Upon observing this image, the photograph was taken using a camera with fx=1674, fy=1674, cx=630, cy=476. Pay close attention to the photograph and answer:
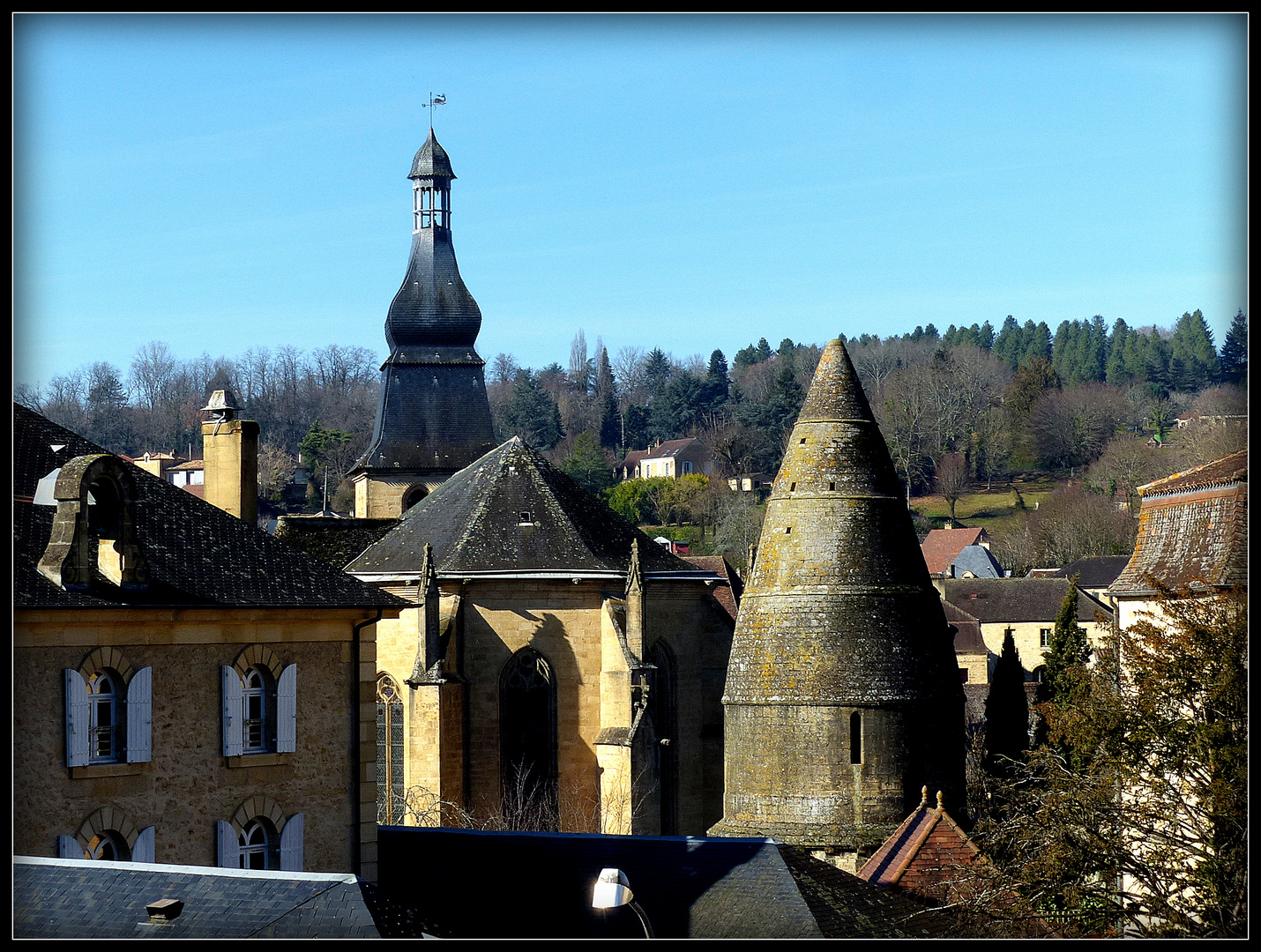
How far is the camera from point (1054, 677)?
4575 centimetres

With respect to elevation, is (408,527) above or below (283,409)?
below

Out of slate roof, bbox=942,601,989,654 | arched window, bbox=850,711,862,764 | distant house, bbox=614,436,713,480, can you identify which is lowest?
A: slate roof, bbox=942,601,989,654

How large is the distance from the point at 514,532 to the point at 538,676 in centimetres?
340

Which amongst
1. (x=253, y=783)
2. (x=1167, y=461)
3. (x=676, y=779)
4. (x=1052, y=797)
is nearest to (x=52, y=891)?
(x=253, y=783)

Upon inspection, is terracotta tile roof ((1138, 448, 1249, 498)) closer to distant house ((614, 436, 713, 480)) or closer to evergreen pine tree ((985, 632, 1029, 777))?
evergreen pine tree ((985, 632, 1029, 777))

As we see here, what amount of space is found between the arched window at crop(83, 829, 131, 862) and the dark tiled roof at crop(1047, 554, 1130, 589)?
6608cm

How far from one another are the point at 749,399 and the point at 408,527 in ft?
273

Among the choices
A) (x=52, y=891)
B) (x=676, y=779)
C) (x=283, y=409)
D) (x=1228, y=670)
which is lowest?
(x=676, y=779)

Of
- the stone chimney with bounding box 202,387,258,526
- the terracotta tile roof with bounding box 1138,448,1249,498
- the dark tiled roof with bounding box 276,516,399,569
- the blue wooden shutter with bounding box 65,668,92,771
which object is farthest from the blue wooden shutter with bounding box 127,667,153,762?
the dark tiled roof with bounding box 276,516,399,569

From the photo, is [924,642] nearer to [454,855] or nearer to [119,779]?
[454,855]

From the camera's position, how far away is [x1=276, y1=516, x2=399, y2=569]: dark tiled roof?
41.9 metres

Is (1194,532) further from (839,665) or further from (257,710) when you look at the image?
(257,710)

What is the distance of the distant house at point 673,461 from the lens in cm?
12456

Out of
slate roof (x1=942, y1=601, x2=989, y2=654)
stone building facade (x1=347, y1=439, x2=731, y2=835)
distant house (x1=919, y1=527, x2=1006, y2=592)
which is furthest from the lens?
distant house (x1=919, y1=527, x2=1006, y2=592)
